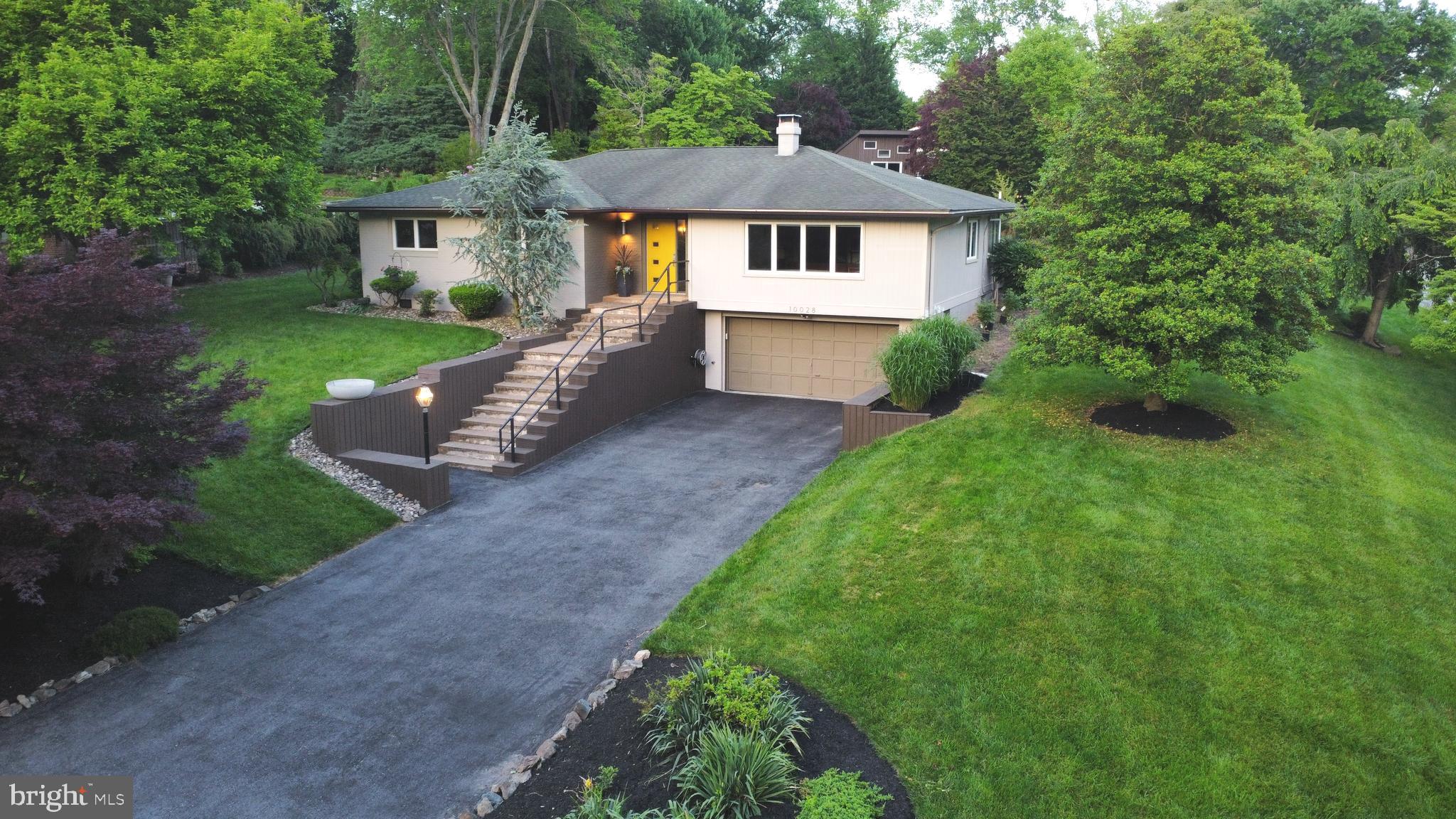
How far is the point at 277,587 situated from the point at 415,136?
35256 mm

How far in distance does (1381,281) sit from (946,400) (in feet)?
58.4

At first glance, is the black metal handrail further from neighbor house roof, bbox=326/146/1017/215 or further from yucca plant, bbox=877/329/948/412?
yucca plant, bbox=877/329/948/412

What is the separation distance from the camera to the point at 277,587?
11141 millimetres

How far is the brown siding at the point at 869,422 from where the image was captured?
1533 centimetres

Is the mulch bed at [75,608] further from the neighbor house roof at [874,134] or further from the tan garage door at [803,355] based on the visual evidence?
the neighbor house roof at [874,134]

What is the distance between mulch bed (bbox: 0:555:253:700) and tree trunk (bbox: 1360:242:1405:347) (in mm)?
28179

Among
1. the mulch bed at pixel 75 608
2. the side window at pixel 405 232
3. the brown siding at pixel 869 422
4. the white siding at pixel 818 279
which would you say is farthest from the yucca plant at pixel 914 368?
the side window at pixel 405 232

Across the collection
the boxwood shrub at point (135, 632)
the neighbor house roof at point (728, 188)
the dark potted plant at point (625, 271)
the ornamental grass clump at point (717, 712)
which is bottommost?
the boxwood shrub at point (135, 632)

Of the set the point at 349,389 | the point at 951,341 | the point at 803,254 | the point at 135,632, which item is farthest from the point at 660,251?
the point at 135,632

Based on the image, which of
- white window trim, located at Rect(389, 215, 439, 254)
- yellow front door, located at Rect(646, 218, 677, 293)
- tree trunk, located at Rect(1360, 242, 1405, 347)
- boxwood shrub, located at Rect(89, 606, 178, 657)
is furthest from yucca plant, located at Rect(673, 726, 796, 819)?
tree trunk, located at Rect(1360, 242, 1405, 347)

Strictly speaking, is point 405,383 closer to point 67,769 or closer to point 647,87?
point 67,769

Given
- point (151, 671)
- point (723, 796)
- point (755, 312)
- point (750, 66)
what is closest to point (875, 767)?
point (723, 796)

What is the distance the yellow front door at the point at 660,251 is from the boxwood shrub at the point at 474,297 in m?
3.60

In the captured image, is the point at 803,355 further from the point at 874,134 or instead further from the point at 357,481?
the point at 874,134
